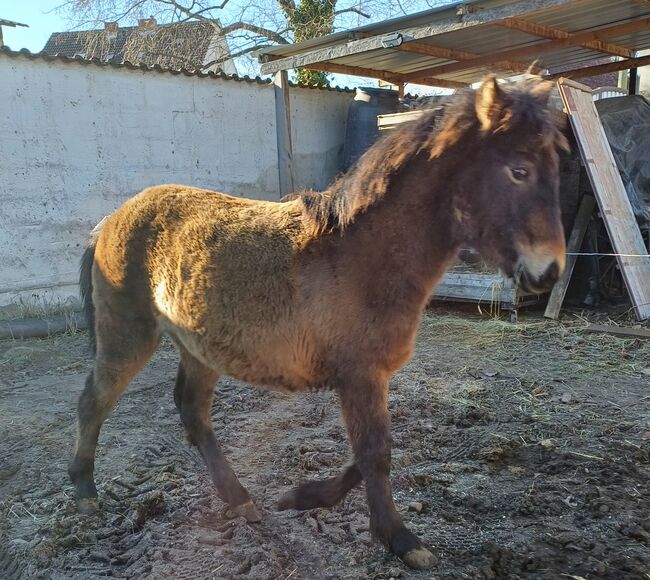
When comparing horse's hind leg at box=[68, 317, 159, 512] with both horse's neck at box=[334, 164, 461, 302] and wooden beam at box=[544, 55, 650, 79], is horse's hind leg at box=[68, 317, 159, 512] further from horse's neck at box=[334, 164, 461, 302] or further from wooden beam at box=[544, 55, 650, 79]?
wooden beam at box=[544, 55, 650, 79]

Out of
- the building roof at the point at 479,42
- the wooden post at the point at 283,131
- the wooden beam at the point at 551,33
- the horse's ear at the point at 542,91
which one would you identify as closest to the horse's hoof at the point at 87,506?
the horse's ear at the point at 542,91

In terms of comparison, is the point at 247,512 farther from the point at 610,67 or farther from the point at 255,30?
the point at 255,30

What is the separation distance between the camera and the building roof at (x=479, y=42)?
Result: 721 centimetres

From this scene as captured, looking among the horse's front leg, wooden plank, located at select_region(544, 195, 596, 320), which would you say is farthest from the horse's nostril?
wooden plank, located at select_region(544, 195, 596, 320)

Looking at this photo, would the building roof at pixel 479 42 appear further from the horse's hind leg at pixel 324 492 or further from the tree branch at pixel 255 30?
Result: the tree branch at pixel 255 30

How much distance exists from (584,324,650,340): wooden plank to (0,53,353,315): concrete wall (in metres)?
5.58

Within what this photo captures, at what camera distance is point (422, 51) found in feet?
30.0

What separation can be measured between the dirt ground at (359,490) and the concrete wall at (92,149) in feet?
8.42

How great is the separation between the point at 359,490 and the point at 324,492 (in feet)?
1.77

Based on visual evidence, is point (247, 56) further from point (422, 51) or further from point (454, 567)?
point (454, 567)

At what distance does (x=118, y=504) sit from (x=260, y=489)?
80cm

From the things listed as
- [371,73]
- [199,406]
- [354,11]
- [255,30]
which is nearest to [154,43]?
[255,30]

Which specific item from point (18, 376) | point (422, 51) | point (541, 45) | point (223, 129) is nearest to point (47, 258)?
point (18, 376)

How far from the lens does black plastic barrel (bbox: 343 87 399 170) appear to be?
414 inches
